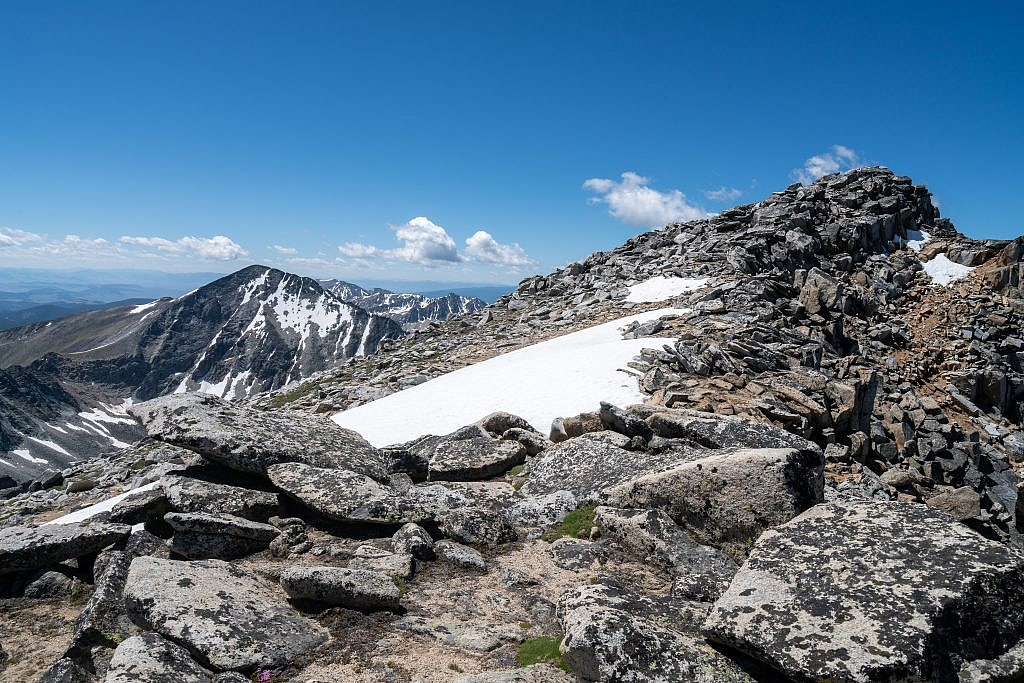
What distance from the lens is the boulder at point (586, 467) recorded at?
46.1ft

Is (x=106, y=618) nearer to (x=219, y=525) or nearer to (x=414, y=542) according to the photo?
(x=219, y=525)

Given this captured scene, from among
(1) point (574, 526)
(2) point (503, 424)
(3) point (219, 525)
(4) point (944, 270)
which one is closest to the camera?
(3) point (219, 525)

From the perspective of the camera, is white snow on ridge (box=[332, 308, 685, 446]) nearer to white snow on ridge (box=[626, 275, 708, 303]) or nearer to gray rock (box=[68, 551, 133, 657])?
white snow on ridge (box=[626, 275, 708, 303])

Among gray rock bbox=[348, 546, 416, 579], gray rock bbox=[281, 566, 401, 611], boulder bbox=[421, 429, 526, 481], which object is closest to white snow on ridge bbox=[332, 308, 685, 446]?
boulder bbox=[421, 429, 526, 481]

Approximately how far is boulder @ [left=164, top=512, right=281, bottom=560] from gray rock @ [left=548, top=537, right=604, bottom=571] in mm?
6384

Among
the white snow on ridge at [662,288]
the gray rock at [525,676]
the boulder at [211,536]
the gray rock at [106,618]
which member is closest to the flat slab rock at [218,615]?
the gray rock at [106,618]

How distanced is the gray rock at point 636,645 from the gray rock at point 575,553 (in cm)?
295

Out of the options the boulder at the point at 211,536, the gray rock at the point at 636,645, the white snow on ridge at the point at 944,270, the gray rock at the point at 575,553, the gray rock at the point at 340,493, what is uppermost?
the white snow on ridge at the point at 944,270

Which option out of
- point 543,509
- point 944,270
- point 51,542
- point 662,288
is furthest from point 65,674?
point 944,270

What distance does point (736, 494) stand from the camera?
11.1m

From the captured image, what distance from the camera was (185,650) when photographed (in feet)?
24.9

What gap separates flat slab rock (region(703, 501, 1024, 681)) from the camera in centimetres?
645

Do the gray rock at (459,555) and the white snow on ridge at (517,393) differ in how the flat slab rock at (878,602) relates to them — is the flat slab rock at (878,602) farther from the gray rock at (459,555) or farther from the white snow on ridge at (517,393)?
the white snow on ridge at (517,393)

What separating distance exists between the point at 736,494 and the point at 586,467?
4701 mm
